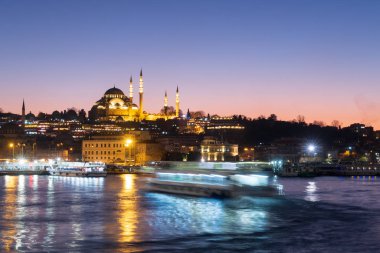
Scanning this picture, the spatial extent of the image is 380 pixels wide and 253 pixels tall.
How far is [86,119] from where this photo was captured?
155875 mm

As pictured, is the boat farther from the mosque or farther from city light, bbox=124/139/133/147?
the mosque

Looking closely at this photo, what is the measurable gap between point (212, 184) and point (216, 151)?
7868cm

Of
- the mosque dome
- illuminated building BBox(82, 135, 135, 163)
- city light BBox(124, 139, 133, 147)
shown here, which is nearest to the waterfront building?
illuminated building BBox(82, 135, 135, 163)

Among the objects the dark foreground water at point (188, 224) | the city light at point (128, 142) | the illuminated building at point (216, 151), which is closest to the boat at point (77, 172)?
the city light at point (128, 142)

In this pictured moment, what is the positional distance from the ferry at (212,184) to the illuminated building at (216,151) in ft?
234

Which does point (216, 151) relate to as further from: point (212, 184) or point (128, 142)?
point (212, 184)

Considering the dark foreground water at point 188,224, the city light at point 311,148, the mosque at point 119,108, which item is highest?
the mosque at point 119,108

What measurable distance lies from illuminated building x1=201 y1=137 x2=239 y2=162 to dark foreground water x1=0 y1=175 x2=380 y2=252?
7684 centimetres

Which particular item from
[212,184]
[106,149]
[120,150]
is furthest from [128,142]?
[212,184]

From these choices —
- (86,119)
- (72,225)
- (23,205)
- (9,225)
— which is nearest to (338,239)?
(72,225)

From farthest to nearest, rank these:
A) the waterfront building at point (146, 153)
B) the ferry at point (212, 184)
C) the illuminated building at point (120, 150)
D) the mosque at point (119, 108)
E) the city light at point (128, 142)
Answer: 1. the mosque at point (119, 108)
2. the waterfront building at point (146, 153)
3. the illuminated building at point (120, 150)
4. the city light at point (128, 142)
5. the ferry at point (212, 184)

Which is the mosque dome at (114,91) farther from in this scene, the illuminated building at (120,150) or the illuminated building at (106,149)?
the illuminated building at (106,149)

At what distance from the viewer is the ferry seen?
31703mm

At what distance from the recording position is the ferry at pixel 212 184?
104 feet
